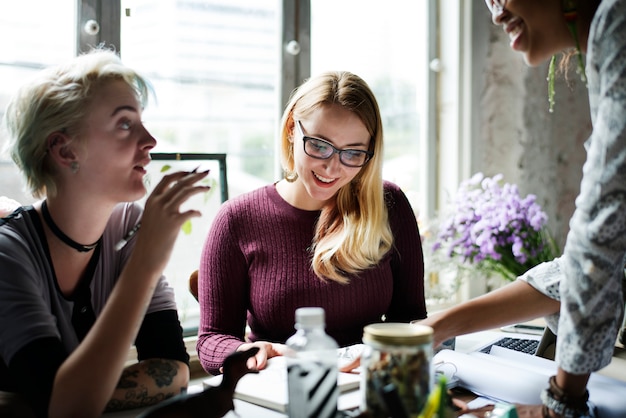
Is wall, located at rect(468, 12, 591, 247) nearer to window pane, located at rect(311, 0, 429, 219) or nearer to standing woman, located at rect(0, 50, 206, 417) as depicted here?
window pane, located at rect(311, 0, 429, 219)

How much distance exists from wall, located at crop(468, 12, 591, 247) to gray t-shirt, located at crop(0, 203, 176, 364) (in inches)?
76.6

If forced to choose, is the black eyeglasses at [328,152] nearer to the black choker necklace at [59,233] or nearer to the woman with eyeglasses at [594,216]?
the black choker necklace at [59,233]

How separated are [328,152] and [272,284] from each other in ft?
1.28

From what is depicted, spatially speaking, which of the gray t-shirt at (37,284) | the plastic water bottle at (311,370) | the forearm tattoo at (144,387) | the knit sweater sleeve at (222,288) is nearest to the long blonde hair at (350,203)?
the knit sweater sleeve at (222,288)

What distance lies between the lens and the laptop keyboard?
1770 millimetres

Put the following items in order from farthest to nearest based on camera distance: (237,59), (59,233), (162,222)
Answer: (237,59)
(59,233)
(162,222)

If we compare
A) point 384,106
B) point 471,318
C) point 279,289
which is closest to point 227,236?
point 279,289

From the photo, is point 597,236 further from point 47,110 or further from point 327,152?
point 47,110

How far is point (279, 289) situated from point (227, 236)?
209 millimetres

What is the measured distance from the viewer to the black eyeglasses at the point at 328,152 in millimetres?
1753

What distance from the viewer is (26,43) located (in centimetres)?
204

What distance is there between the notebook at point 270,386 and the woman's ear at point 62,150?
53cm

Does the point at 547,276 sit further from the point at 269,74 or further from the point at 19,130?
the point at 269,74

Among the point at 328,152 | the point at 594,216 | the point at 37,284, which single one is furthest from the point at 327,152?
the point at 594,216
